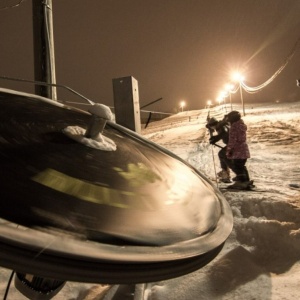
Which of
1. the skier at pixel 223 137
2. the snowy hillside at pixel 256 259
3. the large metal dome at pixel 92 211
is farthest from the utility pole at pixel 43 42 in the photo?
the skier at pixel 223 137

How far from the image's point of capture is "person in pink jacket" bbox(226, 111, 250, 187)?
607 centimetres

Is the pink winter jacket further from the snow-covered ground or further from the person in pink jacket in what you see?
the snow-covered ground

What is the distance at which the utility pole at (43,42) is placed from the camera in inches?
149

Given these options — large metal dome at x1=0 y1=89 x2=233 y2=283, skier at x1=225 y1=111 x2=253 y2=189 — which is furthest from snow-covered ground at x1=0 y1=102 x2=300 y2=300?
large metal dome at x1=0 y1=89 x2=233 y2=283

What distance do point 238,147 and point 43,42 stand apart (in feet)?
14.6

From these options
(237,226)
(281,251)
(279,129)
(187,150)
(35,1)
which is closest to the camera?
(281,251)

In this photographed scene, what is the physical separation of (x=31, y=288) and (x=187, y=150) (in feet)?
34.2

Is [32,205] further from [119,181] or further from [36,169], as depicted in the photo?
[119,181]

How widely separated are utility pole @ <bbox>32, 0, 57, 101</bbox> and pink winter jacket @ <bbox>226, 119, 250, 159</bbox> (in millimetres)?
4097

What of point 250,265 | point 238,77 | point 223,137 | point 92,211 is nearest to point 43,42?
point 92,211

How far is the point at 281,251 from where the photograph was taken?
3.09 meters

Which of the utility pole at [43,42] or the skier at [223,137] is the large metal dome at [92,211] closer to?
the utility pole at [43,42]

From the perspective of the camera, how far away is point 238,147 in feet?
20.1

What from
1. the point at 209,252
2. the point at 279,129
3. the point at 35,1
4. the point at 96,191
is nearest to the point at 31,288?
the point at 96,191
